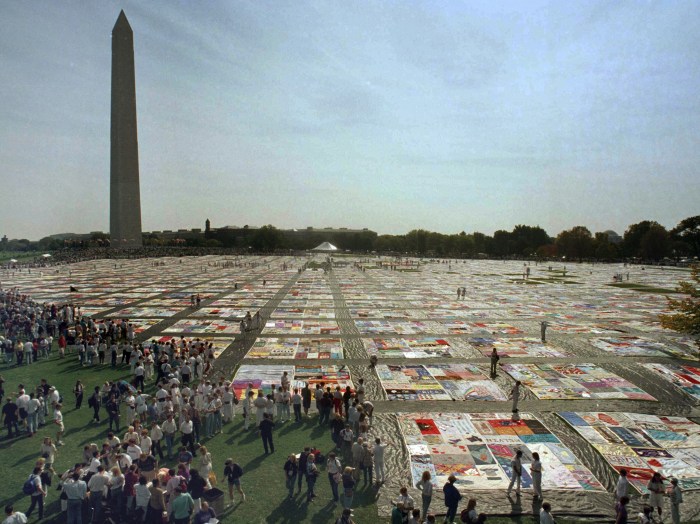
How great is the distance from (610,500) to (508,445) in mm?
2981

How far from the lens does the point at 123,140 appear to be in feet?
270

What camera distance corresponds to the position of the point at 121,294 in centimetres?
4238

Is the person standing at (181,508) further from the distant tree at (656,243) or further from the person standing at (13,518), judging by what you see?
the distant tree at (656,243)

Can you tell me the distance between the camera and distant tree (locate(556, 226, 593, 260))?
121 m

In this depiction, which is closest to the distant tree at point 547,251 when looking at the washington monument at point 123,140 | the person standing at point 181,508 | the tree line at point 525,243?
the tree line at point 525,243

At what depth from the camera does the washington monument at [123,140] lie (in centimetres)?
8012

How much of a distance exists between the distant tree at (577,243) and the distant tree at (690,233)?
64.8 ft

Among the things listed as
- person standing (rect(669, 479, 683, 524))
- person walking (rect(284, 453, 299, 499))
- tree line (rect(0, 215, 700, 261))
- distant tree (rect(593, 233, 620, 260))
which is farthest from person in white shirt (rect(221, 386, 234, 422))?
distant tree (rect(593, 233, 620, 260))

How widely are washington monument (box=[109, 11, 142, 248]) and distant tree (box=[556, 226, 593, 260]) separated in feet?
351

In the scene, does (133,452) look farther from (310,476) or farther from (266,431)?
(310,476)

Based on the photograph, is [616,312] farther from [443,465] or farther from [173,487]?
[173,487]

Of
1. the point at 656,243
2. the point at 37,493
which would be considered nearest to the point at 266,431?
the point at 37,493

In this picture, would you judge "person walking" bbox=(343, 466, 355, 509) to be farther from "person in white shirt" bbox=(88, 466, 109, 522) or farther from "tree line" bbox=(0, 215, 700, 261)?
"tree line" bbox=(0, 215, 700, 261)

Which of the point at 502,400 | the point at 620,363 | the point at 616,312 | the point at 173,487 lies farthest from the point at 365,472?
the point at 616,312
